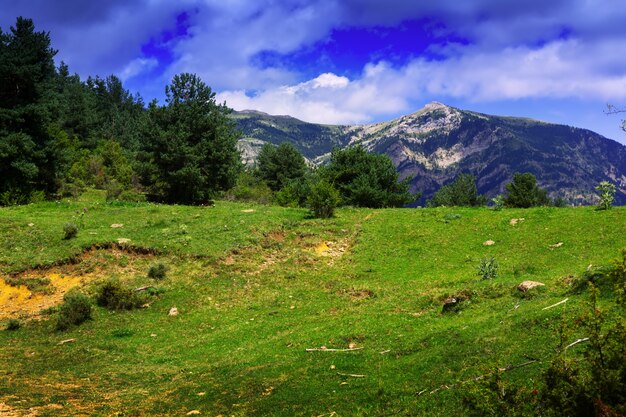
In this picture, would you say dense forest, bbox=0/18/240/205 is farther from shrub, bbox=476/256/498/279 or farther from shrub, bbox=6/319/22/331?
shrub, bbox=476/256/498/279

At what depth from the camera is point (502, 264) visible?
27.4 metres

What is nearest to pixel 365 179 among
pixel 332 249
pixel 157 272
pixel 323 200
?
pixel 323 200

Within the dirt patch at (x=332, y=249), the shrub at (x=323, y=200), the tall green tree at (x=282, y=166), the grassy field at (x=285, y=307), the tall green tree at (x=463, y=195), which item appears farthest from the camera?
the tall green tree at (x=463, y=195)

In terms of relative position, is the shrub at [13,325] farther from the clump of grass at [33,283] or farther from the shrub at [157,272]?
the shrub at [157,272]

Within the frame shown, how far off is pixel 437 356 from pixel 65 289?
22069 mm

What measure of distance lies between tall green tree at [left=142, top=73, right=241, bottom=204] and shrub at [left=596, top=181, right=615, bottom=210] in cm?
3693

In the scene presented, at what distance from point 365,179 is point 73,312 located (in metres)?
38.4

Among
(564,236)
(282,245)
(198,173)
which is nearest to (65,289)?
(282,245)

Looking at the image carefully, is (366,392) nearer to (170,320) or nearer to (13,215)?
(170,320)

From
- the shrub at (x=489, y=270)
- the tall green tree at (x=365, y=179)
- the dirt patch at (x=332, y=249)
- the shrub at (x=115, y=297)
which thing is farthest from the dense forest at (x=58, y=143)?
the shrub at (x=489, y=270)

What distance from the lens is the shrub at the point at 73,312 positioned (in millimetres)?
21656

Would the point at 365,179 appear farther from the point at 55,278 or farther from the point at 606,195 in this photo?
the point at 55,278

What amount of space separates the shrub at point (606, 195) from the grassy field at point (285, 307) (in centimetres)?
95

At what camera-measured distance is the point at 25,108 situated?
45188 millimetres
